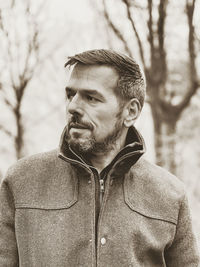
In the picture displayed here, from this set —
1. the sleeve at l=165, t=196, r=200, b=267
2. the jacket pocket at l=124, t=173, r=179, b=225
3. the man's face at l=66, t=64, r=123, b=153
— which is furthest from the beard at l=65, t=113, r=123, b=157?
the sleeve at l=165, t=196, r=200, b=267

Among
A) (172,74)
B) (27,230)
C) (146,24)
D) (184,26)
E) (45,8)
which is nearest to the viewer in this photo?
(27,230)

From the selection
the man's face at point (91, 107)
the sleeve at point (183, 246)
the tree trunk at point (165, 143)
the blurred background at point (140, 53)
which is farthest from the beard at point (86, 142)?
the tree trunk at point (165, 143)

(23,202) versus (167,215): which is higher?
(23,202)

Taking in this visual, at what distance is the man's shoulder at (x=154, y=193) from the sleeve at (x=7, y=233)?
26.2 inches

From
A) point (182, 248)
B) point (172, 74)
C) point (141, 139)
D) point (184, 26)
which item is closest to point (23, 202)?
point (141, 139)

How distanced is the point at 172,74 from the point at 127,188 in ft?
29.2

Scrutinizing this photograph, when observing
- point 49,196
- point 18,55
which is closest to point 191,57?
point 18,55

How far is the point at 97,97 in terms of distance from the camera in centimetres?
223

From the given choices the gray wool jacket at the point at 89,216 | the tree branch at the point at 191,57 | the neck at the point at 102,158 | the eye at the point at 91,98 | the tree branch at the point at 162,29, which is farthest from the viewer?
the tree branch at the point at 191,57

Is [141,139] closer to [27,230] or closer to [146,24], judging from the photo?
[27,230]

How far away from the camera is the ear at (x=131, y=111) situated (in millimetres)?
2395

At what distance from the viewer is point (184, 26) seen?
283 inches

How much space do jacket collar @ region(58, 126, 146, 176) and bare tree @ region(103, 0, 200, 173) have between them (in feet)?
12.2

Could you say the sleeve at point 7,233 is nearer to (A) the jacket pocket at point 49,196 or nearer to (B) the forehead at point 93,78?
(A) the jacket pocket at point 49,196
